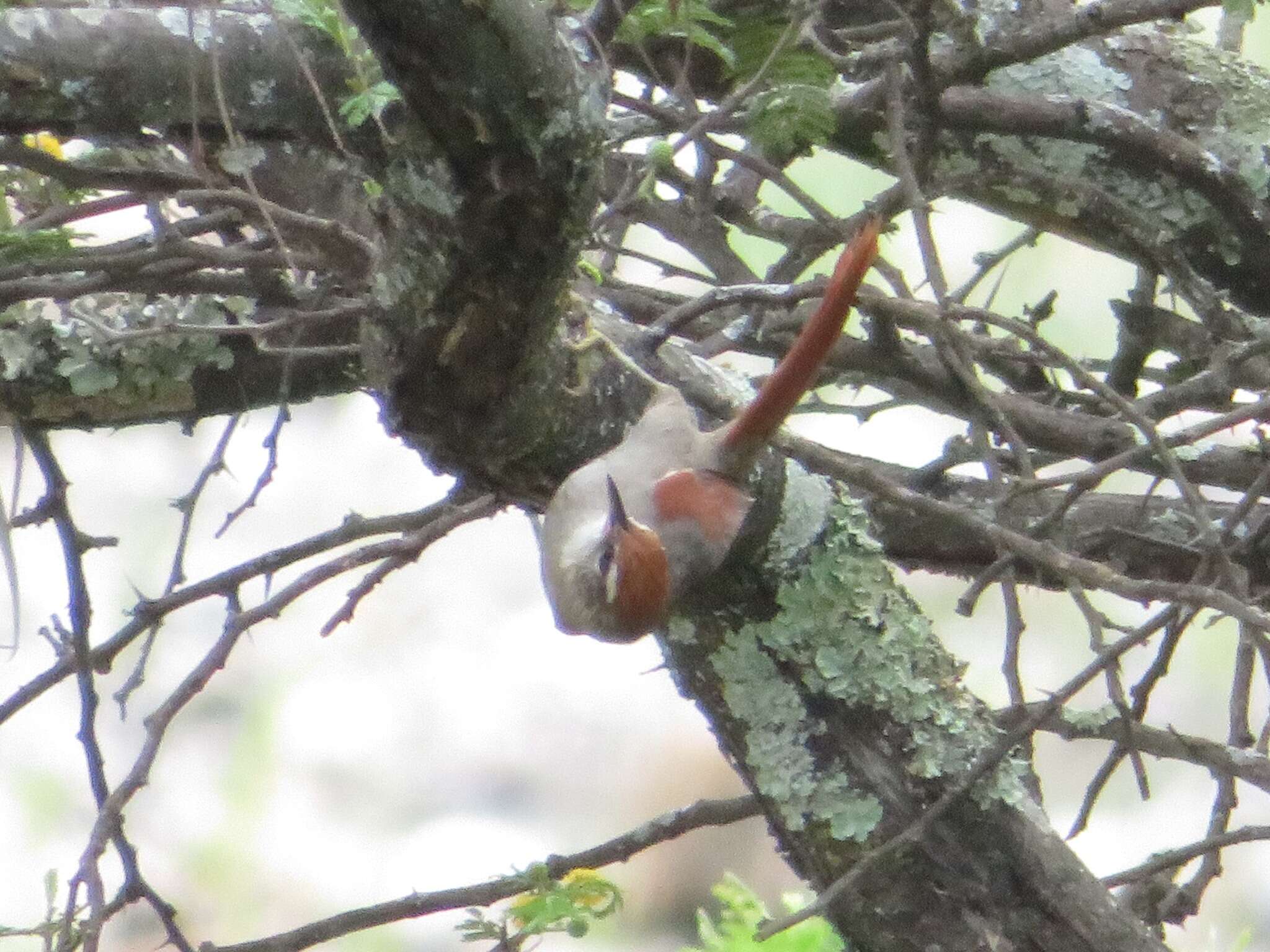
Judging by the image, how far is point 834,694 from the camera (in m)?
2.27

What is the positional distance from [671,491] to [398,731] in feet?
12.3

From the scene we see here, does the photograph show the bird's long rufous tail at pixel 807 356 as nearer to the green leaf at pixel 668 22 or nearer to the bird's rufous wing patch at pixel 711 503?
the bird's rufous wing patch at pixel 711 503

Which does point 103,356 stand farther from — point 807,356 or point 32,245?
point 807,356

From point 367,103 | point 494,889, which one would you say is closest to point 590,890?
point 494,889

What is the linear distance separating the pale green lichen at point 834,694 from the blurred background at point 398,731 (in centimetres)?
312

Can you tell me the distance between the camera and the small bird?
2248 millimetres

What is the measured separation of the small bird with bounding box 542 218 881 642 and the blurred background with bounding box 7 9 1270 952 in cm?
298

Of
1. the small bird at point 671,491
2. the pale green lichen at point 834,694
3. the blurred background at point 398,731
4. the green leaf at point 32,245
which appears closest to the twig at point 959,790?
the pale green lichen at point 834,694

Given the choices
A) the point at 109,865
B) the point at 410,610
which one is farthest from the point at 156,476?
the point at 109,865

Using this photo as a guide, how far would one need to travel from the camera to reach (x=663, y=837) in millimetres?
2510

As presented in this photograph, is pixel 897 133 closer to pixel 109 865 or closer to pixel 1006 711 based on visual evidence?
pixel 1006 711

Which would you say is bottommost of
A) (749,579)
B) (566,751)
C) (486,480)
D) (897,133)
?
(749,579)

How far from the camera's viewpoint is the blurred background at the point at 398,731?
221 inches

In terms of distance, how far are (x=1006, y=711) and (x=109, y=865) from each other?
519 centimetres
